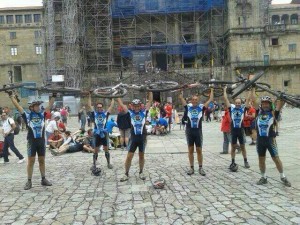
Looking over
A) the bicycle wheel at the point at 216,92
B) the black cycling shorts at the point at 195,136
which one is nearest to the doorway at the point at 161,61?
the bicycle wheel at the point at 216,92

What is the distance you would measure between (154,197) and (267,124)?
291cm

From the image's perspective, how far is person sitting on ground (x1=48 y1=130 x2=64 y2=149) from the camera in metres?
16.3

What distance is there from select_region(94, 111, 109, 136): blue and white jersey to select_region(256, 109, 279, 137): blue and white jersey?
411 cm

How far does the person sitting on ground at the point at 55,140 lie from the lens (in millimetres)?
16281

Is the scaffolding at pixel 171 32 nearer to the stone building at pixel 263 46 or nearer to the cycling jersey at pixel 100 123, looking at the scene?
the stone building at pixel 263 46

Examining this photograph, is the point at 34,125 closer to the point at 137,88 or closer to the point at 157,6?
the point at 137,88

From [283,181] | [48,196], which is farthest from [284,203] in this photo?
[48,196]

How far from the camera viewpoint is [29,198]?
783 centimetres

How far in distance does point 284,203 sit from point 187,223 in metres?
1.96

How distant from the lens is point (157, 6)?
178 feet

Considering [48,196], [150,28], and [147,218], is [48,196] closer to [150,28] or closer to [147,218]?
[147,218]

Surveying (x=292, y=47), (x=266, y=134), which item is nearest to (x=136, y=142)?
(x=266, y=134)

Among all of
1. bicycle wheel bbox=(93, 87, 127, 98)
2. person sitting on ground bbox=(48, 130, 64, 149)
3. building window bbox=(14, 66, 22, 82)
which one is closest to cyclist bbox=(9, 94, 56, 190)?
bicycle wheel bbox=(93, 87, 127, 98)

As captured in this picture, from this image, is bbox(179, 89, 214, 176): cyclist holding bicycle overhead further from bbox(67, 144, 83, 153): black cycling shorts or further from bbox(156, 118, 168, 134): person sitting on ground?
bbox(156, 118, 168, 134): person sitting on ground
